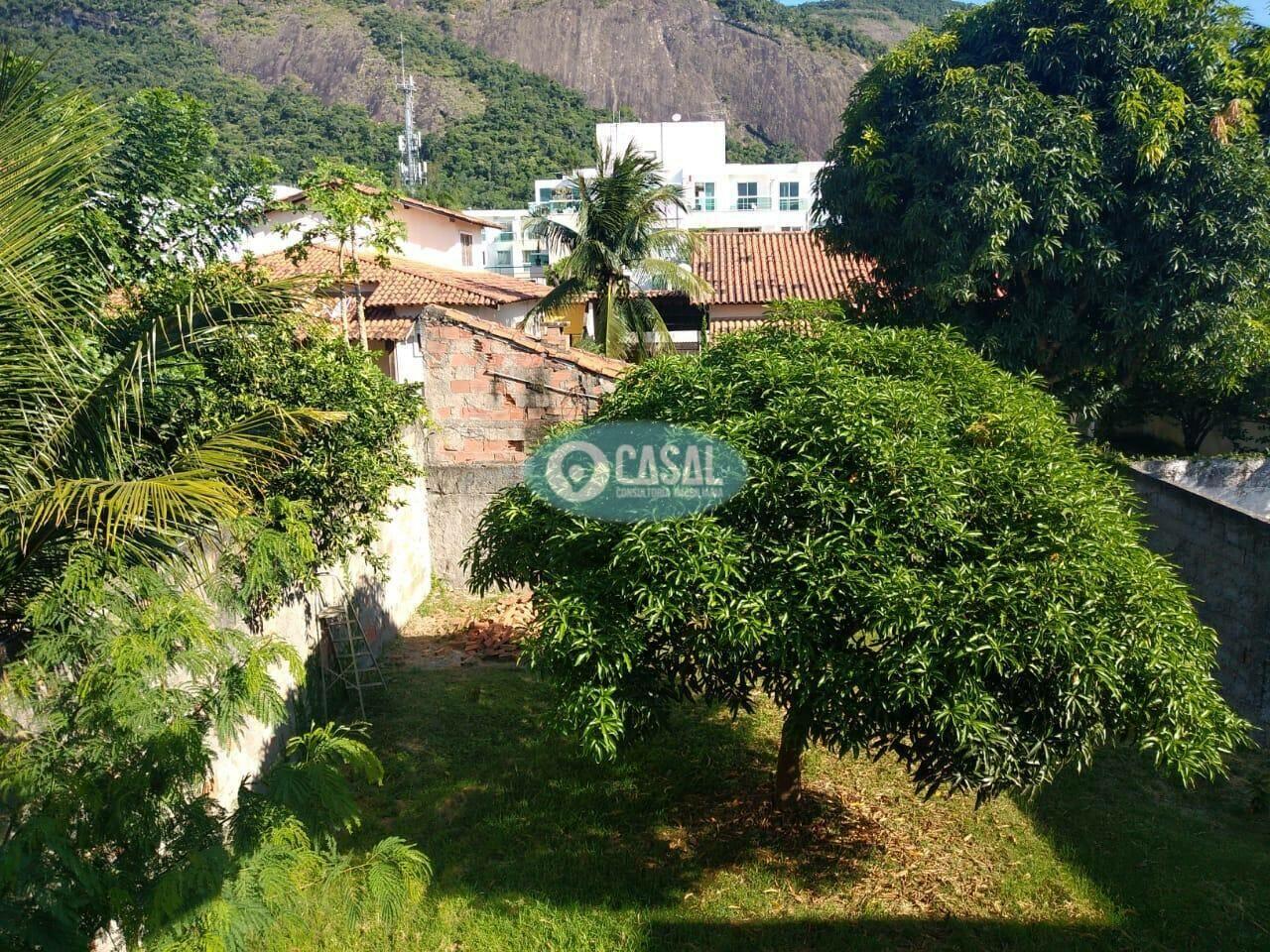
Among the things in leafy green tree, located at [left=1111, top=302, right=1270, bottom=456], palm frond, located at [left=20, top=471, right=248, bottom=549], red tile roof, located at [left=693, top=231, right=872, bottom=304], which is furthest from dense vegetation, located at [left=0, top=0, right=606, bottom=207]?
palm frond, located at [left=20, top=471, right=248, bottom=549]

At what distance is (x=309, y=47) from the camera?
7900 centimetres

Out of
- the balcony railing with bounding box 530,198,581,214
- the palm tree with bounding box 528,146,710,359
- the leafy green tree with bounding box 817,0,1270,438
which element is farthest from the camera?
the balcony railing with bounding box 530,198,581,214

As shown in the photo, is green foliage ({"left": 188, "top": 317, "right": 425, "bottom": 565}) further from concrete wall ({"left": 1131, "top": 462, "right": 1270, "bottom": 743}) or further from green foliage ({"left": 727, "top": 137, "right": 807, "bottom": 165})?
green foliage ({"left": 727, "top": 137, "right": 807, "bottom": 165})

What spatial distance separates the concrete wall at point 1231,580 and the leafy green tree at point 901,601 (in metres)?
3.49

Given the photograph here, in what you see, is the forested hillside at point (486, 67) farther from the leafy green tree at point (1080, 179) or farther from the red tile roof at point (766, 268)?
the leafy green tree at point (1080, 179)

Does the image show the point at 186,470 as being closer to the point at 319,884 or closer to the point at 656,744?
the point at 319,884

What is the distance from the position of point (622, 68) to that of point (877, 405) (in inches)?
3796

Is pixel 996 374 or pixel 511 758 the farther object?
pixel 511 758

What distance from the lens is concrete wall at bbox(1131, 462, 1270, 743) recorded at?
25.9ft

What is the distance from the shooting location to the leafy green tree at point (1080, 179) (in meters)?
9.09

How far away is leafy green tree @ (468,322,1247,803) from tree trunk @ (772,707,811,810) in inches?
40.2

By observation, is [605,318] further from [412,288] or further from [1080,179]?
[1080,179]

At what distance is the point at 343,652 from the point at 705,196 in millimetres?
38815

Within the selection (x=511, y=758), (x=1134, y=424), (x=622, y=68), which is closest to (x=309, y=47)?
(x=622, y=68)
